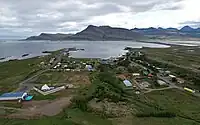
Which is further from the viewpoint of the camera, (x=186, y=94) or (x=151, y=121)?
(x=186, y=94)

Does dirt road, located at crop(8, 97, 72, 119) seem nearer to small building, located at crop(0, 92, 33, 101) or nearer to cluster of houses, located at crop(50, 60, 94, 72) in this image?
small building, located at crop(0, 92, 33, 101)

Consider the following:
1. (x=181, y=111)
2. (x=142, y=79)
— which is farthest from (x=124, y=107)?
(x=142, y=79)

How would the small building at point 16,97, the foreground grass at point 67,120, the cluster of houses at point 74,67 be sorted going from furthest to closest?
the cluster of houses at point 74,67, the small building at point 16,97, the foreground grass at point 67,120

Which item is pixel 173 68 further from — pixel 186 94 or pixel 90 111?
pixel 90 111

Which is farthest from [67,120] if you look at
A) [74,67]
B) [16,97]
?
[74,67]

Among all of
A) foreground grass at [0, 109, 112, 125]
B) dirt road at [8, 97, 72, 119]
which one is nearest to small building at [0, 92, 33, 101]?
dirt road at [8, 97, 72, 119]

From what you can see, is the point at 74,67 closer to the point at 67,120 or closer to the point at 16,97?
the point at 16,97

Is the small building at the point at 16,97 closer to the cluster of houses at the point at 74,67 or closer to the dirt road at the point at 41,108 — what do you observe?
the dirt road at the point at 41,108

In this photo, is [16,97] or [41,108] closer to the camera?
[41,108]

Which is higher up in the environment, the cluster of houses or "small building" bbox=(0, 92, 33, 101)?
"small building" bbox=(0, 92, 33, 101)

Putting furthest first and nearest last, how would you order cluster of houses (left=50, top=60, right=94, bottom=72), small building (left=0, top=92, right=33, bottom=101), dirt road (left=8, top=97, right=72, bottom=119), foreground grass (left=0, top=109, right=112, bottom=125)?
1. cluster of houses (left=50, top=60, right=94, bottom=72)
2. small building (left=0, top=92, right=33, bottom=101)
3. dirt road (left=8, top=97, right=72, bottom=119)
4. foreground grass (left=0, top=109, right=112, bottom=125)

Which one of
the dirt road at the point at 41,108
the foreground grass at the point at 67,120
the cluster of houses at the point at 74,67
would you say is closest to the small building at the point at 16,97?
the dirt road at the point at 41,108
